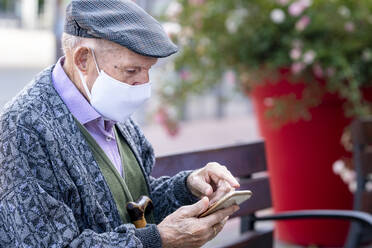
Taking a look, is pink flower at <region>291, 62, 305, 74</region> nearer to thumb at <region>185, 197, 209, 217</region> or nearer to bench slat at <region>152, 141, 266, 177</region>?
bench slat at <region>152, 141, 266, 177</region>

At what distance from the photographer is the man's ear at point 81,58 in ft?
6.37

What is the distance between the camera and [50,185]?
1.79 meters

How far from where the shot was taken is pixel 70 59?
200 cm

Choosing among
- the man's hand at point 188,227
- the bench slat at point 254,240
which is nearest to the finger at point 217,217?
the man's hand at point 188,227

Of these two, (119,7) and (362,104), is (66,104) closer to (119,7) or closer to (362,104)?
(119,7)

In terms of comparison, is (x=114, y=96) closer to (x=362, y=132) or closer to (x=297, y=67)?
(x=362, y=132)

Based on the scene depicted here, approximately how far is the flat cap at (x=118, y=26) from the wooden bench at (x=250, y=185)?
2.79 ft

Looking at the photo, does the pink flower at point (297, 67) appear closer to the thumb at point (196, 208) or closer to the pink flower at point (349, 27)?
the pink flower at point (349, 27)

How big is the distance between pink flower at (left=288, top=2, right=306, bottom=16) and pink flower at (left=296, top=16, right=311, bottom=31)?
0.05 metres

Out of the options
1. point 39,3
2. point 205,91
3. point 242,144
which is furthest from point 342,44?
point 39,3

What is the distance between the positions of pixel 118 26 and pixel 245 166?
1353mm

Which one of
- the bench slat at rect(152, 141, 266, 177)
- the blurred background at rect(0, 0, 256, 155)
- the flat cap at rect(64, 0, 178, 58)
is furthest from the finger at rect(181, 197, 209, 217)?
the blurred background at rect(0, 0, 256, 155)

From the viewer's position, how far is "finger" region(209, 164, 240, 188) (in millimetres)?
2104

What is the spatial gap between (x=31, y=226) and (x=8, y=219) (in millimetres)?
65
